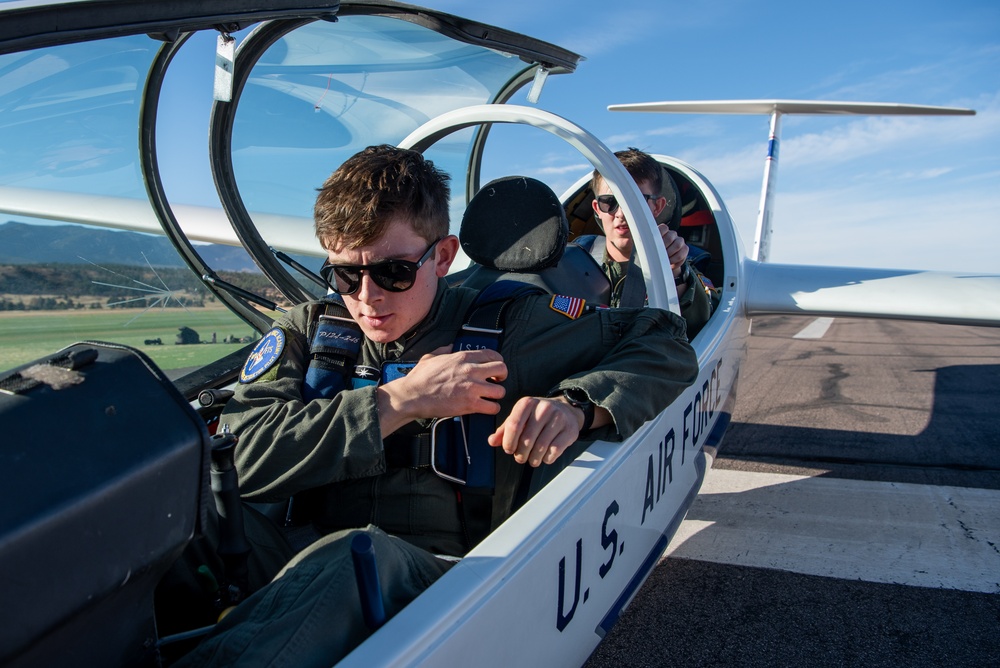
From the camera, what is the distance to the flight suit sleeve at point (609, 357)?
1509 millimetres

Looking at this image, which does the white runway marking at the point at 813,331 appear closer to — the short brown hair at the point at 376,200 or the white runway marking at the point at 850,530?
the white runway marking at the point at 850,530

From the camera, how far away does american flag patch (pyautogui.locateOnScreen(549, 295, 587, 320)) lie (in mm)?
1711

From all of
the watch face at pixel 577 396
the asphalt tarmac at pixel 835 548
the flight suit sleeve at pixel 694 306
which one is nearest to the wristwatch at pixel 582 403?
the watch face at pixel 577 396

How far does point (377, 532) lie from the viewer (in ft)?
3.45

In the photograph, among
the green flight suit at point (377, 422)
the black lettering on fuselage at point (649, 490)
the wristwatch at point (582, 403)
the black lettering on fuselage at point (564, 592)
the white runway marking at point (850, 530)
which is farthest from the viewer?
the white runway marking at point (850, 530)

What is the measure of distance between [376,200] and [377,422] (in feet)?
1.59

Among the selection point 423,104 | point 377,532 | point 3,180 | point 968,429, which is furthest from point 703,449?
point 968,429

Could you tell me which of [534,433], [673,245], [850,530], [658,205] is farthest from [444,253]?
[850,530]

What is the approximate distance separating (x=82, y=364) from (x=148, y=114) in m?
1.46

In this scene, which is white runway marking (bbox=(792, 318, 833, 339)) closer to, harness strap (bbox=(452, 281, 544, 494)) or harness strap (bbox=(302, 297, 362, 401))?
harness strap (bbox=(452, 281, 544, 494))

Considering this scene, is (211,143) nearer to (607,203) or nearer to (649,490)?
(607,203)

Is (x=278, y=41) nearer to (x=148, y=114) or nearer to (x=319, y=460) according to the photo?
(x=148, y=114)

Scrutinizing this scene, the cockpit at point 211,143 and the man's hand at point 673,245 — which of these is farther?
the man's hand at point 673,245

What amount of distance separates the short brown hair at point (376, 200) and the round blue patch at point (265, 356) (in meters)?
0.26
